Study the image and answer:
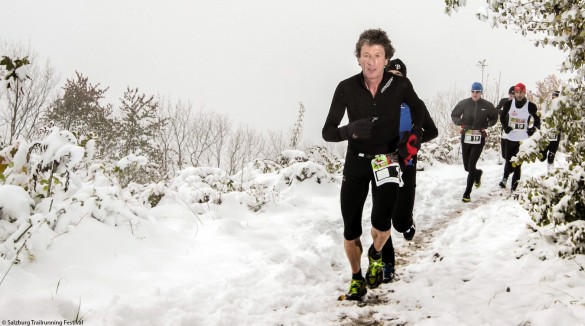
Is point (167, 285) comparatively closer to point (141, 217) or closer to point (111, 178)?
point (141, 217)

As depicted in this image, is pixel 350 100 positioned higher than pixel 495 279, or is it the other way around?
pixel 350 100

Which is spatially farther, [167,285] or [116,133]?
[116,133]

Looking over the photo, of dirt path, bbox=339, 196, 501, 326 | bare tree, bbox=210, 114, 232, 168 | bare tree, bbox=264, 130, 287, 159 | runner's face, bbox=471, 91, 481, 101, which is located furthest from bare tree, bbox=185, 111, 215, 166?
dirt path, bbox=339, 196, 501, 326

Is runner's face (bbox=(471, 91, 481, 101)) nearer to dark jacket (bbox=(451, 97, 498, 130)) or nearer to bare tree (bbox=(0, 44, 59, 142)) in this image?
dark jacket (bbox=(451, 97, 498, 130))

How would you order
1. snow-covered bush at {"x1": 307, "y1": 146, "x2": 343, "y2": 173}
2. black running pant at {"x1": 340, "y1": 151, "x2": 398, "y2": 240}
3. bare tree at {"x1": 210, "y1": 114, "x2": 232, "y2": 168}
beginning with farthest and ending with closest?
bare tree at {"x1": 210, "y1": 114, "x2": 232, "y2": 168} → snow-covered bush at {"x1": 307, "y1": 146, "x2": 343, "y2": 173} → black running pant at {"x1": 340, "y1": 151, "x2": 398, "y2": 240}

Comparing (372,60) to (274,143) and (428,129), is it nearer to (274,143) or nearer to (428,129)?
(428,129)

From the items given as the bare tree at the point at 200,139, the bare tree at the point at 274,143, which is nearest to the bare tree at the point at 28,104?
the bare tree at the point at 200,139

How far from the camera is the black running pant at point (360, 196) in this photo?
11.1ft

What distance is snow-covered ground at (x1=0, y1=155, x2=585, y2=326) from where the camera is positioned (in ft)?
8.77

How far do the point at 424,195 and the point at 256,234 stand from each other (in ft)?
14.1

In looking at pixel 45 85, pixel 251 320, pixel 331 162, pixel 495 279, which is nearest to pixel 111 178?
pixel 251 320

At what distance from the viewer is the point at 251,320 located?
2922mm

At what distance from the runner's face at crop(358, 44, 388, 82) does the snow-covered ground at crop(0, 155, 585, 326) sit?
6.25ft

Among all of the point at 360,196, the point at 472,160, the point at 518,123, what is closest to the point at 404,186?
the point at 360,196
